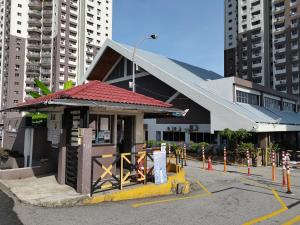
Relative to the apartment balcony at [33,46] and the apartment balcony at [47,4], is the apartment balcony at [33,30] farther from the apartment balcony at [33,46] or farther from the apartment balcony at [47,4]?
the apartment balcony at [47,4]

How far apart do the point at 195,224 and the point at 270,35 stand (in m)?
80.1

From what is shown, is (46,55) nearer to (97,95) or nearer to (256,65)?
(256,65)

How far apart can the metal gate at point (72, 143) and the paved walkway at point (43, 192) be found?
384mm

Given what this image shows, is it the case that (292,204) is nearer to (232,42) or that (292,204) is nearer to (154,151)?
(154,151)

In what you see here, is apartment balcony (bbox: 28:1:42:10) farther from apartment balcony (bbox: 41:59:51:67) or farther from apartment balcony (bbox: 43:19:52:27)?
apartment balcony (bbox: 41:59:51:67)

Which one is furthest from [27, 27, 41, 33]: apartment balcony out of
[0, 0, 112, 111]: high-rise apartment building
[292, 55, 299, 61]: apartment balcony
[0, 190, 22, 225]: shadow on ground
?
[0, 190, 22, 225]: shadow on ground

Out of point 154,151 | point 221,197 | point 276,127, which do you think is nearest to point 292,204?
point 221,197

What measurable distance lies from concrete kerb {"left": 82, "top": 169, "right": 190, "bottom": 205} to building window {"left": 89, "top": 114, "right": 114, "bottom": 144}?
2326mm

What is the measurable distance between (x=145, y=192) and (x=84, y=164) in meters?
2.41

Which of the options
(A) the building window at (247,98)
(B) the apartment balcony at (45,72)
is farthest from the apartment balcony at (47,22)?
(A) the building window at (247,98)

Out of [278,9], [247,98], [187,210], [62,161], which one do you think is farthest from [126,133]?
[278,9]

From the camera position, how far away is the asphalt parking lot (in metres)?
7.19

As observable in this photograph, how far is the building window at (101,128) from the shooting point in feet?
35.6

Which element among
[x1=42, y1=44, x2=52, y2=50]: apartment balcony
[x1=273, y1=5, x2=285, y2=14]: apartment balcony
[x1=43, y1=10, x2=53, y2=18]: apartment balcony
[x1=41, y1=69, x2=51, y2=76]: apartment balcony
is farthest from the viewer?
[x1=43, y1=10, x2=53, y2=18]: apartment balcony
